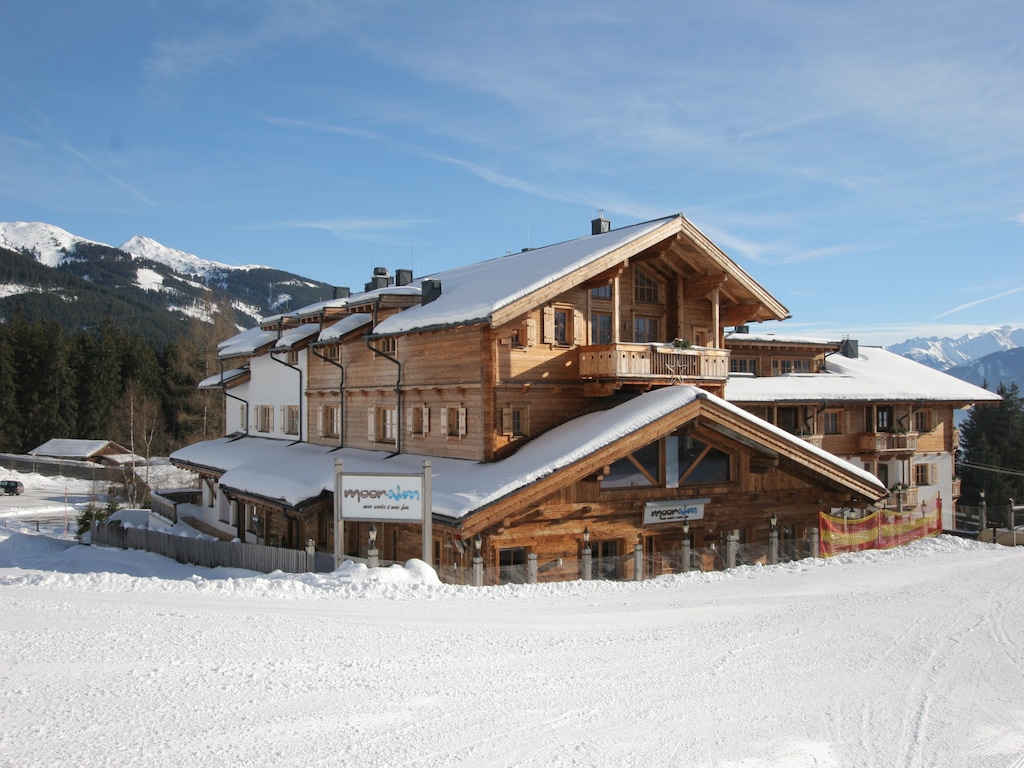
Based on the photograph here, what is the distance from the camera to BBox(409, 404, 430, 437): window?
24.5m

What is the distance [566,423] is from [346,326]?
9179 millimetres

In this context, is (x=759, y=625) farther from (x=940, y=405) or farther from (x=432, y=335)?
(x=940, y=405)

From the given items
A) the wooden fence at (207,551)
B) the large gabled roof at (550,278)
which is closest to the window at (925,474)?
the large gabled roof at (550,278)

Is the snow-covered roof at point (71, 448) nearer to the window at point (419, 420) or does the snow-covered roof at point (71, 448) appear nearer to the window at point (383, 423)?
the window at point (383, 423)

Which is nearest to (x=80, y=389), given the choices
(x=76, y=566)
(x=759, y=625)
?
(x=76, y=566)

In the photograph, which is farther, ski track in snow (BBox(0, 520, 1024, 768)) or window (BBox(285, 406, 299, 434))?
window (BBox(285, 406, 299, 434))

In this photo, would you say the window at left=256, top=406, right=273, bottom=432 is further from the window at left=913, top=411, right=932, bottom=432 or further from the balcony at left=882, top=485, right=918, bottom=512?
the window at left=913, top=411, right=932, bottom=432

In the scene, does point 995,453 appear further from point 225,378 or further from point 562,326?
point 225,378

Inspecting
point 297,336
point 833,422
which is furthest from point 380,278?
point 833,422

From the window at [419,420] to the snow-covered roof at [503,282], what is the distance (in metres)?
2.54

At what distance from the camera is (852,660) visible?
1171cm

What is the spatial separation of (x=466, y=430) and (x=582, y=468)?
4577 millimetres

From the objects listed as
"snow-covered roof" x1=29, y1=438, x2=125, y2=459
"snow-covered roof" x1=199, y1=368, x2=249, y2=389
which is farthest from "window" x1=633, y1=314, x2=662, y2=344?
"snow-covered roof" x1=29, y1=438, x2=125, y2=459

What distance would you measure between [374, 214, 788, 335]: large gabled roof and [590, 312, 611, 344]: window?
5.73ft
